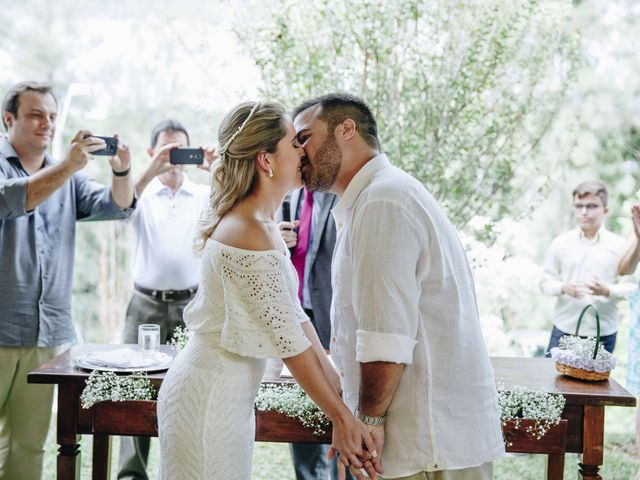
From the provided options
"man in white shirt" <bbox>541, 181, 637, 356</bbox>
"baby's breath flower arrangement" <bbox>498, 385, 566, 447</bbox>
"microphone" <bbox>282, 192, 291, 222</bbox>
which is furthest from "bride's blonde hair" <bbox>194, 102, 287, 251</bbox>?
"man in white shirt" <bbox>541, 181, 637, 356</bbox>

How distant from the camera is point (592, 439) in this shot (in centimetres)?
238

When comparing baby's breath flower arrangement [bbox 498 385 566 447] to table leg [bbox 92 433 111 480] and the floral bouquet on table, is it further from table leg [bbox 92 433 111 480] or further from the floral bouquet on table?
table leg [bbox 92 433 111 480]

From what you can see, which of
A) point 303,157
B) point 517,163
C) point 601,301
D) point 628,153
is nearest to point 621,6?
point 628,153

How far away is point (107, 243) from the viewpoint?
611 centimetres

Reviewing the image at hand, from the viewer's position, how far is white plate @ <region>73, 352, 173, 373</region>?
8.19 feet

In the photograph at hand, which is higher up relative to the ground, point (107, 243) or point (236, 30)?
point (236, 30)

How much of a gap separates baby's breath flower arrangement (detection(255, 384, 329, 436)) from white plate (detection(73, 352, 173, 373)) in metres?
0.40

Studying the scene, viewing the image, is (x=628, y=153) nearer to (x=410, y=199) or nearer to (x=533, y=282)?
(x=533, y=282)

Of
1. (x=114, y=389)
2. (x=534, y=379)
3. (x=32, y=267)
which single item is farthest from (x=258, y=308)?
(x=32, y=267)

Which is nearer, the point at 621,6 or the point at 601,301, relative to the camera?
the point at 601,301

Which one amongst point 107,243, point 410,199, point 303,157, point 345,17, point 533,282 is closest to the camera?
point 410,199

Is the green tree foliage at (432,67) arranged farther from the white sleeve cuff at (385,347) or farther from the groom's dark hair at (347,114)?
the white sleeve cuff at (385,347)

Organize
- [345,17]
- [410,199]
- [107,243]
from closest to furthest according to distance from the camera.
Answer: [410,199] → [345,17] → [107,243]

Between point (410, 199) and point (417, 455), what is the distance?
1.92 ft
